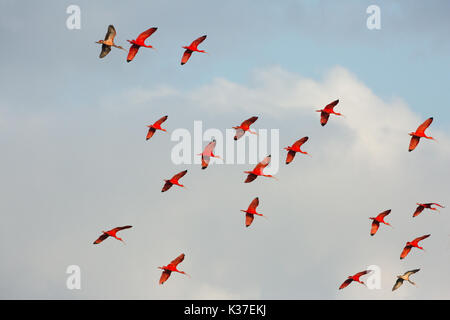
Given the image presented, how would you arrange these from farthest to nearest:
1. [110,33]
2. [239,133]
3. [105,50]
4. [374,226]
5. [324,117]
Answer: [374,226] < [324,117] < [239,133] < [105,50] < [110,33]

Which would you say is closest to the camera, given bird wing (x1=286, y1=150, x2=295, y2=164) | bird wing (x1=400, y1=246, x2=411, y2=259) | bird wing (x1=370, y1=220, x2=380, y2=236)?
bird wing (x1=286, y1=150, x2=295, y2=164)

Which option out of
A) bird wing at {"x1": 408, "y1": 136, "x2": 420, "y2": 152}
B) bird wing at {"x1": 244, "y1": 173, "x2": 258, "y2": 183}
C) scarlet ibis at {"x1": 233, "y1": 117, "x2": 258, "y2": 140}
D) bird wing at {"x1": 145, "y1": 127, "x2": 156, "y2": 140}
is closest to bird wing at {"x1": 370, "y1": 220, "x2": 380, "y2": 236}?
bird wing at {"x1": 408, "y1": 136, "x2": 420, "y2": 152}

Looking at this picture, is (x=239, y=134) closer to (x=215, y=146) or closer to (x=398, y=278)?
(x=215, y=146)

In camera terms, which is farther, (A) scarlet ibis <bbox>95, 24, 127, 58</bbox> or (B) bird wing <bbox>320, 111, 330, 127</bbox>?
(B) bird wing <bbox>320, 111, 330, 127</bbox>

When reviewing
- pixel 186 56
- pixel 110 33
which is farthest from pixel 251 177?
pixel 110 33

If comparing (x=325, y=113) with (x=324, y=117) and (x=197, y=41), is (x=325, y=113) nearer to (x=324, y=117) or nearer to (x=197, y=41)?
(x=324, y=117)

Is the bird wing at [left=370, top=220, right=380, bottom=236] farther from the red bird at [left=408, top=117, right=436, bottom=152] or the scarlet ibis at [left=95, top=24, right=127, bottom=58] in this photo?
the scarlet ibis at [left=95, top=24, right=127, bottom=58]

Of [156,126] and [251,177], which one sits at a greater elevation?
[156,126]

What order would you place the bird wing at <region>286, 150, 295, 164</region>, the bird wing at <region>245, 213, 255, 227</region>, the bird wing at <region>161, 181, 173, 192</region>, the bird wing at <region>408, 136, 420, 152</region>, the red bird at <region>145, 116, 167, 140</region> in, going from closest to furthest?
the bird wing at <region>245, 213, 255, 227</region>
the bird wing at <region>161, 181, 173, 192</region>
the red bird at <region>145, 116, 167, 140</region>
the bird wing at <region>286, 150, 295, 164</region>
the bird wing at <region>408, 136, 420, 152</region>

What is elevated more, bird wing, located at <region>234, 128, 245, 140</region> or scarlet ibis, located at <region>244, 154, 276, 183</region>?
bird wing, located at <region>234, 128, 245, 140</region>

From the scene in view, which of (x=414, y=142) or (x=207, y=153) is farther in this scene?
(x=414, y=142)
